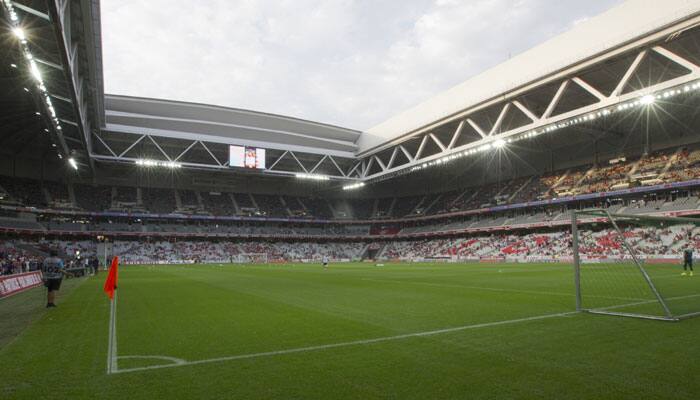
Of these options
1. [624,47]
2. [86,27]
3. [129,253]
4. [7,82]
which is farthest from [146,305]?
[129,253]

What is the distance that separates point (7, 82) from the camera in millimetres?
28688

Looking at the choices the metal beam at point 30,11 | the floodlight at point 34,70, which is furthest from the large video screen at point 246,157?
the metal beam at point 30,11

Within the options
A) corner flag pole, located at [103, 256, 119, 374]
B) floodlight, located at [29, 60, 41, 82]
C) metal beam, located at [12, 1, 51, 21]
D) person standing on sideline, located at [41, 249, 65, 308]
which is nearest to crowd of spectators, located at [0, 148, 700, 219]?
floodlight, located at [29, 60, 41, 82]

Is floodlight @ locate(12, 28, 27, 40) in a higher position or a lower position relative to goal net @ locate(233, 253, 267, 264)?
higher

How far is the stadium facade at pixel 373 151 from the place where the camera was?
29.9 m

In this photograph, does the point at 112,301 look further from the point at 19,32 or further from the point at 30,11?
the point at 19,32

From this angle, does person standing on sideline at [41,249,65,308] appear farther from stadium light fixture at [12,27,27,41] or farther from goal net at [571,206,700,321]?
goal net at [571,206,700,321]

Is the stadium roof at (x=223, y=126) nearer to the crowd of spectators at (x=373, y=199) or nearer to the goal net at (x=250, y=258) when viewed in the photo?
the crowd of spectators at (x=373, y=199)

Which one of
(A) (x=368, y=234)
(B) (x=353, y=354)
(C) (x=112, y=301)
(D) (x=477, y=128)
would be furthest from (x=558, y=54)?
(A) (x=368, y=234)

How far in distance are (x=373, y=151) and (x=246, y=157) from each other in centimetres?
1783

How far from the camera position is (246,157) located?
58.4 m

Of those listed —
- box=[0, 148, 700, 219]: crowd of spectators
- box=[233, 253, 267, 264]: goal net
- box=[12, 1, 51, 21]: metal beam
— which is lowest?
box=[233, 253, 267, 264]: goal net

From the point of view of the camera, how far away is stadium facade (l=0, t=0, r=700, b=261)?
29.9 m

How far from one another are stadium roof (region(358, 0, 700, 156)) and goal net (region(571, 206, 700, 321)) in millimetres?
14992
